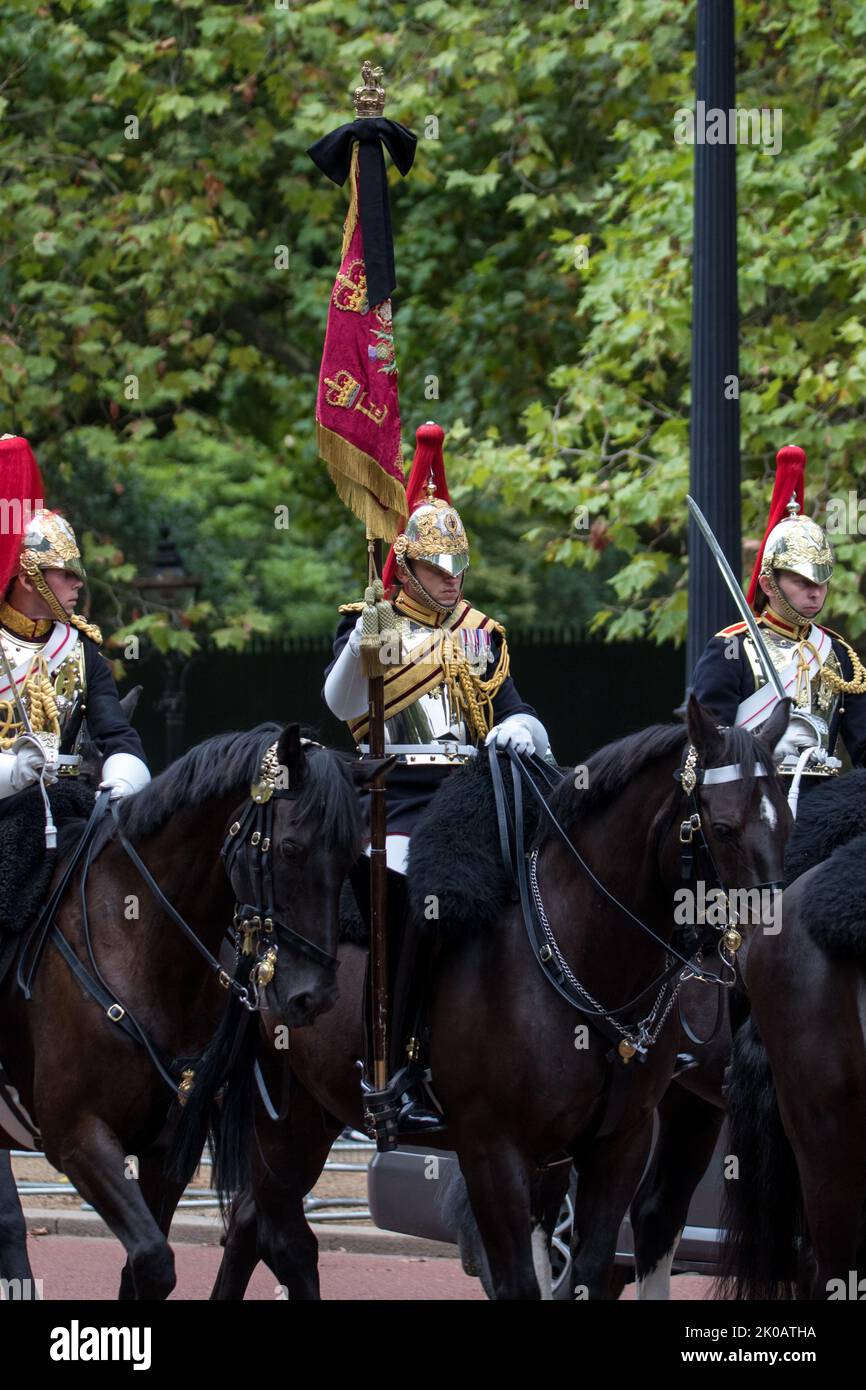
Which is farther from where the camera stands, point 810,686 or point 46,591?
point 810,686

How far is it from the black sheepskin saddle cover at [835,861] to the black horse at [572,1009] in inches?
16.9

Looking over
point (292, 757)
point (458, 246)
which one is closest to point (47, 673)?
point (292, 757)

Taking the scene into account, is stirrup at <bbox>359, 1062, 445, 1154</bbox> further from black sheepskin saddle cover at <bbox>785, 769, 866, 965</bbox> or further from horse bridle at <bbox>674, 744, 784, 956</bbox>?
black sheepskin saddle cover at <bbox>785, 769, 866, 965</bbox>

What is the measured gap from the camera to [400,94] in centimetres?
1511

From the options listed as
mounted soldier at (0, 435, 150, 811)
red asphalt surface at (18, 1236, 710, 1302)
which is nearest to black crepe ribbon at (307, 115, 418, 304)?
mounted soldier at (0, 435, 150, 811)

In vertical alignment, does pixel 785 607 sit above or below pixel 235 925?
above

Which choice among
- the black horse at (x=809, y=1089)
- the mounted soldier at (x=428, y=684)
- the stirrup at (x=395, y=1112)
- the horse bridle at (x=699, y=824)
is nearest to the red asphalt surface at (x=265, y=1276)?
the black horse at (x=809, y=1089)

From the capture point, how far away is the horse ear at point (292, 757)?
6.26 metres

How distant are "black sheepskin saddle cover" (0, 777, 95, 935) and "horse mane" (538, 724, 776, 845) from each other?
1535mm

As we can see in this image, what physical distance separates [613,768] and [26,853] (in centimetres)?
180

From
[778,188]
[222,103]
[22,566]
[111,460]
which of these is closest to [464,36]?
[222,103]

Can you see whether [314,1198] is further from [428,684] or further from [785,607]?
[785,607]

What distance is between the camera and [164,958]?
6652 mm

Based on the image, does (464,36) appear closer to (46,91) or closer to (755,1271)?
(46,91)
